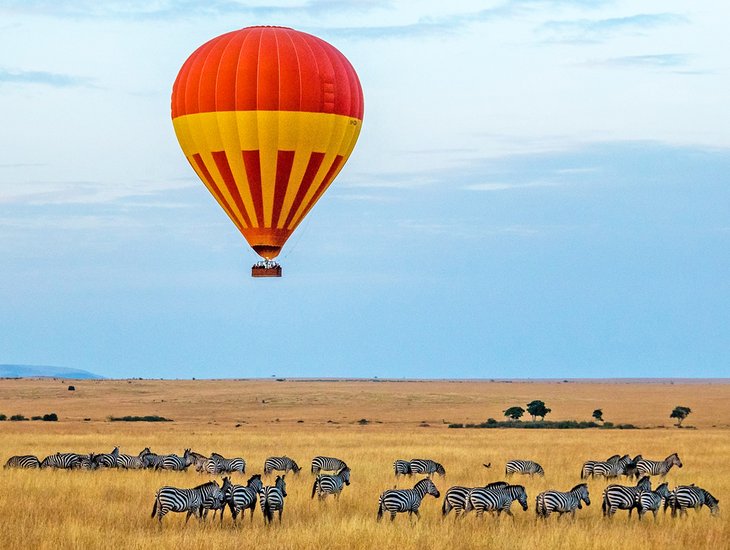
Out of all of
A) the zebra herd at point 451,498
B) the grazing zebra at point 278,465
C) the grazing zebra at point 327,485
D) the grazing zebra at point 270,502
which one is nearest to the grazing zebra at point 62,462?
the grazing zebra at point 278,465

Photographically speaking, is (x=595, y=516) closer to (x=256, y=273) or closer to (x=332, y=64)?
(x=256, y=273)

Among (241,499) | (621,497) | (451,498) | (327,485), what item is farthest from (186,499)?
(621,497)

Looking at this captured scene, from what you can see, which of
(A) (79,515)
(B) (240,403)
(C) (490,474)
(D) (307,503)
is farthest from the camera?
(B) (240,403)

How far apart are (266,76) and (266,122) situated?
1348 millimetres

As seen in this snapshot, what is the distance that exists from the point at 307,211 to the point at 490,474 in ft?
33.2

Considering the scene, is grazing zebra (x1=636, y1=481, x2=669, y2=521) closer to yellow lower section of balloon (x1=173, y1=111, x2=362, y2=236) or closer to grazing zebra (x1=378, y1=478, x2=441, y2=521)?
grazing zebra (x1=378, y1=478, x2=441, y2=521)

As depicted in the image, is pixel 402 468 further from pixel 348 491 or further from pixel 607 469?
pixel 607 469

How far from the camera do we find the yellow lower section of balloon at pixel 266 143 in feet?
101

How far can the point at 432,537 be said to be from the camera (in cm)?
1709

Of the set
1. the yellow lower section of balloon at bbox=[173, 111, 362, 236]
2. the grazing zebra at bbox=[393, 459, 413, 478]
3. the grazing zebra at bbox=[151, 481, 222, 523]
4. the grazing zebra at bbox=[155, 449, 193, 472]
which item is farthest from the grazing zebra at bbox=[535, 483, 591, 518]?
the yellow lower section of balloon at bbox=[173, 111, 362, 236]

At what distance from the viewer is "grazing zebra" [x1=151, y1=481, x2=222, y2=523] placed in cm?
Answer: 1820

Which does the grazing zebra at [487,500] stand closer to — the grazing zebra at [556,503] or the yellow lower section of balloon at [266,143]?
the grazing zebra at [556,503]

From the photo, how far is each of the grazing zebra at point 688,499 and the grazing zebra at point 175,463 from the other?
12506 millimetres

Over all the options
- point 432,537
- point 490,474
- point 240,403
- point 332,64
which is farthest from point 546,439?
point 240,403
